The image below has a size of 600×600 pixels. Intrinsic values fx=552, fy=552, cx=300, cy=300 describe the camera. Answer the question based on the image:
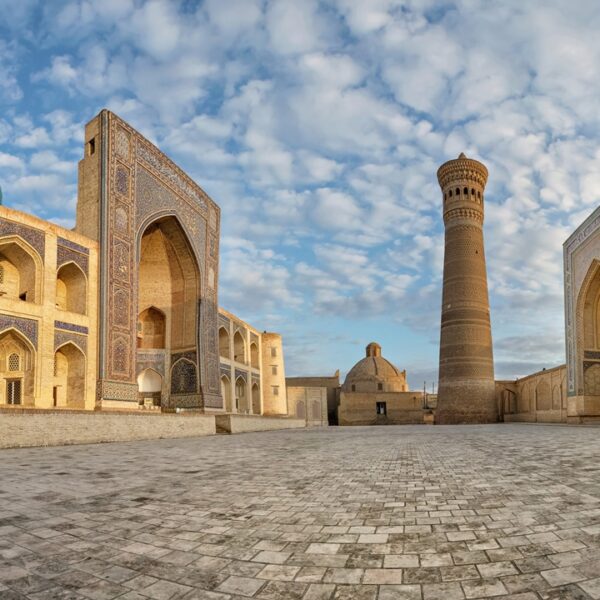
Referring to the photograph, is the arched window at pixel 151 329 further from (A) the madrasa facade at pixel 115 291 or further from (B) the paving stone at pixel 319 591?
(B) the paving stone at pixel 319 591

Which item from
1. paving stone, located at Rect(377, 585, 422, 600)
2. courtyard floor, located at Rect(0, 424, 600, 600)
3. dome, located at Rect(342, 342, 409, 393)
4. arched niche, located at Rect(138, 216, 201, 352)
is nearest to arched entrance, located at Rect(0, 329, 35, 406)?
arched niche, located at Rect(138, 216, 201, 352)

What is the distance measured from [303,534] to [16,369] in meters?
11.8

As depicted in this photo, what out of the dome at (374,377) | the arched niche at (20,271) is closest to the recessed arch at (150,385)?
the arched niche at (20,271)

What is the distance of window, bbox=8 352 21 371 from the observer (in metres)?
12.7

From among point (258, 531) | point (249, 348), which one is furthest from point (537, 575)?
point (249, 348)

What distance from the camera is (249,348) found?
28.1 metres

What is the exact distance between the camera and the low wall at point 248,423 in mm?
15484

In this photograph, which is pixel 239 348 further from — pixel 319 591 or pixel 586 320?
pixel 319 591

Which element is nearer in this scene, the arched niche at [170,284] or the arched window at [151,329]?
the arched niche at [170,284]

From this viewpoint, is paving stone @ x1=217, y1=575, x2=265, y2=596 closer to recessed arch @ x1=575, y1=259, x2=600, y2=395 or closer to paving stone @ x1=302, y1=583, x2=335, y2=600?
paving stone @ x1=302, y1=583, x2=335, y2=600

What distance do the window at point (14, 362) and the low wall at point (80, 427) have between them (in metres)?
3.49

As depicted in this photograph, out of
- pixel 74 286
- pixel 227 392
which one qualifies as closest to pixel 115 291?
pixel 74 286

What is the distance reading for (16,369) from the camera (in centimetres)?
1272

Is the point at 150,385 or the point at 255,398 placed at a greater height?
the point at 150,385
